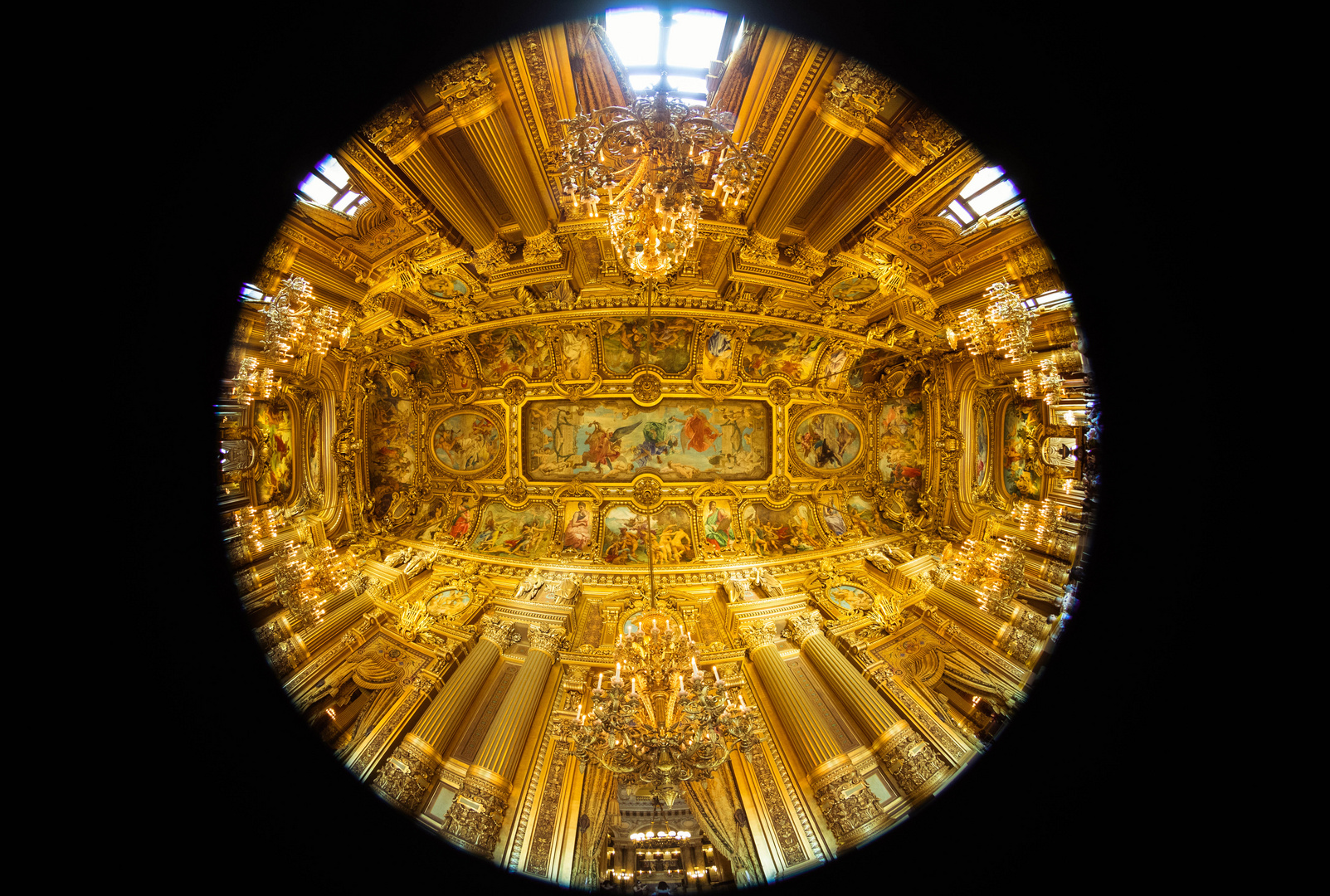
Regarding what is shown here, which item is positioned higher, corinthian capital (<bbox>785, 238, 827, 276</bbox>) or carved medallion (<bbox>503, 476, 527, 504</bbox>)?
corinthian capital (<bbox>785, 238, 827, 276</bbox>)

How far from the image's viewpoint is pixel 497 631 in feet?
20.4

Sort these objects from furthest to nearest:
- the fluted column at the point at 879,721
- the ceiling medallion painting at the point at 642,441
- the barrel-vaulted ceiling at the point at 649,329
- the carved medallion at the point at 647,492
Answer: the ceiling medallion painting at the point at 642,441 < the carved medallion at the point at 647,492 < the fluted column at the point at 879,721 < the barrel-vaulted ceiling at the point at 649,329

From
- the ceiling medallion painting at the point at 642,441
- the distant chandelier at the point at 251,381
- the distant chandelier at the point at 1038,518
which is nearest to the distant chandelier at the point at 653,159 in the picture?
the distant chandelier at the point at 251,381

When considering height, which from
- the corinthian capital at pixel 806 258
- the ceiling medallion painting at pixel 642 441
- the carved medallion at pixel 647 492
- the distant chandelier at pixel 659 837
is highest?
the corinthian capital at pixel 806 258

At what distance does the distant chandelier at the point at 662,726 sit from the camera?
4523 mm

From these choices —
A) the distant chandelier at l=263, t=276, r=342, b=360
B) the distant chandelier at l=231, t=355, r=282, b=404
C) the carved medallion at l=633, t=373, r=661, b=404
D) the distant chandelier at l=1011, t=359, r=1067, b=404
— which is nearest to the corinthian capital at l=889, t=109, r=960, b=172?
the distant chandelier at l=1011, t=359, r=1067, b=404

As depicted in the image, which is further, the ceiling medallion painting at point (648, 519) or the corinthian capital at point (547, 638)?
the corinthian capital at point (547, 638)

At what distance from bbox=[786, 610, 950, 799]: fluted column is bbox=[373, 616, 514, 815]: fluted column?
173 inches

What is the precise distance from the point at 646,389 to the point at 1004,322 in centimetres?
543

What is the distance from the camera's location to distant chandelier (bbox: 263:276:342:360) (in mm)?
4441

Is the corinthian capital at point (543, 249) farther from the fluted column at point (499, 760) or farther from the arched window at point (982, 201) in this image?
the fluted column at point (499, 760)

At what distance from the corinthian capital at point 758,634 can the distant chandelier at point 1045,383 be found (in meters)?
4.55

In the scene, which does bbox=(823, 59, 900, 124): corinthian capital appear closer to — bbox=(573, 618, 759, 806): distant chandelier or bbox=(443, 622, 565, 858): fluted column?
bbox=(573, 618, 759, 806): distant chandelier

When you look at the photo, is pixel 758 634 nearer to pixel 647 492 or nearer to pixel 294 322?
pixel 647 492
